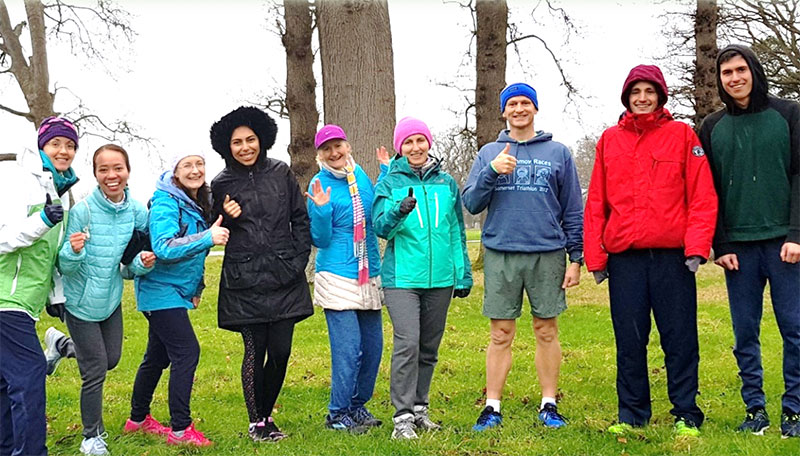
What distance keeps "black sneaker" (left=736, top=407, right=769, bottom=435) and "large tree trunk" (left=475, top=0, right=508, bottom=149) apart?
968 centimetres

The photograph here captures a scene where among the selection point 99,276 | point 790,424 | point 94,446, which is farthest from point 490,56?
point 94,446

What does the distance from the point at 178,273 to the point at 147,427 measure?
48.3 inches

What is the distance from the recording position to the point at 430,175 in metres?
5.58

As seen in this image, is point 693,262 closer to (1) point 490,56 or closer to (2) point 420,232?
(2) point 420,232

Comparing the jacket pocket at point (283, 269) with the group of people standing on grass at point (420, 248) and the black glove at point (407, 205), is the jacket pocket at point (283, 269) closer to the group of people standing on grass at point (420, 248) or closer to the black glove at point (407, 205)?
the group of people standing on grass at point (420, 248)

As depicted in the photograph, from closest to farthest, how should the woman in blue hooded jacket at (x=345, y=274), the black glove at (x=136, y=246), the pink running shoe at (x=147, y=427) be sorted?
the black glove at (x=136, y=246) → the woman in blue hooded jacket at (x=345, y=274) → the pink running shoe at (x=147, y=427)

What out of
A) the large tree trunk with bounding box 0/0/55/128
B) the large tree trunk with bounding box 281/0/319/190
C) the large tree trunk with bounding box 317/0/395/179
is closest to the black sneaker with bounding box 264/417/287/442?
the large tree trunk with bounding box 317/0/395/179

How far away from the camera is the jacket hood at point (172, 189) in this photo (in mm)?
5348

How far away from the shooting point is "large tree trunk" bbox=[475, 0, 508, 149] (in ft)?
46.8

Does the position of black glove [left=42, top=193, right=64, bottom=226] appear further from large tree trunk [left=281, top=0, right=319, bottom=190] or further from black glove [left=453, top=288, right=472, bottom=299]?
large tree trunk [left=281, top=0, right=319, bottom=190]

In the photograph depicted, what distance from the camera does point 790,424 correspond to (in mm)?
5059

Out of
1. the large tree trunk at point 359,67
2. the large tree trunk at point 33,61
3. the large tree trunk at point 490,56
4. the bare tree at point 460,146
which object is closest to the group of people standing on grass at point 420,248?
the large tree trunk at point 359,67

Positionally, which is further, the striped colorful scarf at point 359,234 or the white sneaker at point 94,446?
the striped colorful scarf at point 359,234

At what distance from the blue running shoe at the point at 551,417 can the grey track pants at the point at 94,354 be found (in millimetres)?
3008
